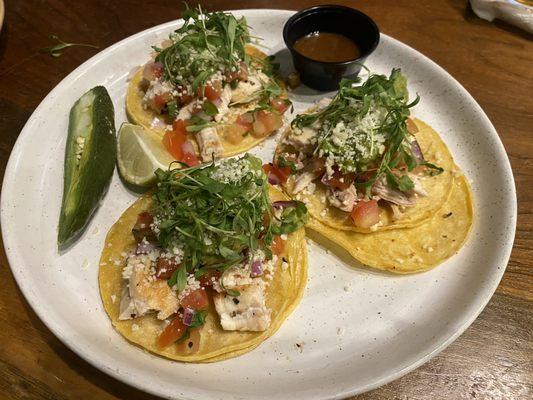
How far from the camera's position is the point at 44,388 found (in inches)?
103

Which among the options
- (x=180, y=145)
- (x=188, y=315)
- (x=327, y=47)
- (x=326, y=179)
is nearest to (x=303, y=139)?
(x=326, y=179)

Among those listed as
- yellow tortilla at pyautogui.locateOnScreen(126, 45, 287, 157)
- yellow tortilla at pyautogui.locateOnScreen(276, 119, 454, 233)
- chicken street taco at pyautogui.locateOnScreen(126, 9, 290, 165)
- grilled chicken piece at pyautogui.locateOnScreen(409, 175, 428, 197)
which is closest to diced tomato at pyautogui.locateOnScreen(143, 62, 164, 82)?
chicken street taco at pyautogui.locateOnScreen(126, 9, 290, 165)

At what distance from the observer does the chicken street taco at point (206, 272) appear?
8.48 feet

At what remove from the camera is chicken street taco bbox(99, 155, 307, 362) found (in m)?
2.58

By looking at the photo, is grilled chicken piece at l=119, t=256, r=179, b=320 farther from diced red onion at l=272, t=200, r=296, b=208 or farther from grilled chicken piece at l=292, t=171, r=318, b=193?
grilled chicken piece at l=292, t=171, r=318, b=193

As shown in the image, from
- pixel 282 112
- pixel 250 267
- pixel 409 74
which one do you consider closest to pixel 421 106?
pixel 409 74

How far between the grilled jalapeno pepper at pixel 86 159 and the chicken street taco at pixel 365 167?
4.03 feet

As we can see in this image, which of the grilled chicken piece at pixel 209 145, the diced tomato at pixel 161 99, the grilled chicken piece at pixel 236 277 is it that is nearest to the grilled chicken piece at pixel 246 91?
the grilled chicken piece at pixel 209 145

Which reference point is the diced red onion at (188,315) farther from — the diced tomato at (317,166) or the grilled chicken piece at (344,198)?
the diced tomato at (317,166)

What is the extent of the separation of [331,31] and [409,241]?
79.3 inches

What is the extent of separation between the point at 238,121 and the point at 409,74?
1.56m

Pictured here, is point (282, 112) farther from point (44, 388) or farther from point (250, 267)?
point (44, 388)

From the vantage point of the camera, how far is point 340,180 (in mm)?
3037

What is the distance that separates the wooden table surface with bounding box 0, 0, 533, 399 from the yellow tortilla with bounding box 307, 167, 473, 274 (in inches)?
18.5
